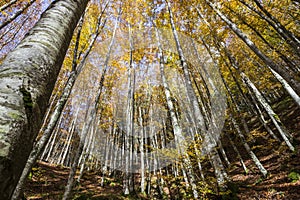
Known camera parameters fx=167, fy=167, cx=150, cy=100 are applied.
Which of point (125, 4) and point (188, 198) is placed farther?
point (125, 4)

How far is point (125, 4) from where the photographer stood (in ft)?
35.2

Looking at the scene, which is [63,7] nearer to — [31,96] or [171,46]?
[31,96]

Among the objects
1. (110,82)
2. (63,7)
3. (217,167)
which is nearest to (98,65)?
(110,82)

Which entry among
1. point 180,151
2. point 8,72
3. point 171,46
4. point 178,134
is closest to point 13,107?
point 8,72

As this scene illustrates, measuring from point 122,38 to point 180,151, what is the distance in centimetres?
1091

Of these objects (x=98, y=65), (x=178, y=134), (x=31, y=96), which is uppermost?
(x=98, y=65)

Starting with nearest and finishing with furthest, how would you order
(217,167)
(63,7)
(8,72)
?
(8,72), (63,7), (217,167)

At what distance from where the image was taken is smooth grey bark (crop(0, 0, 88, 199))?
586 millimetres

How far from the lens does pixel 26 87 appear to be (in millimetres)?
770

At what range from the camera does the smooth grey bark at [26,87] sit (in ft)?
1.92

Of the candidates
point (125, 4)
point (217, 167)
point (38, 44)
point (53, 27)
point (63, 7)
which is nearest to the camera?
point (38, 44)

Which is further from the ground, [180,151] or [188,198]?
[180,151]

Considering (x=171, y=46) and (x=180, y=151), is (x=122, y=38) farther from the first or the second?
(x=180, y=151)

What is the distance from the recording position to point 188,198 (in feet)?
16.4
